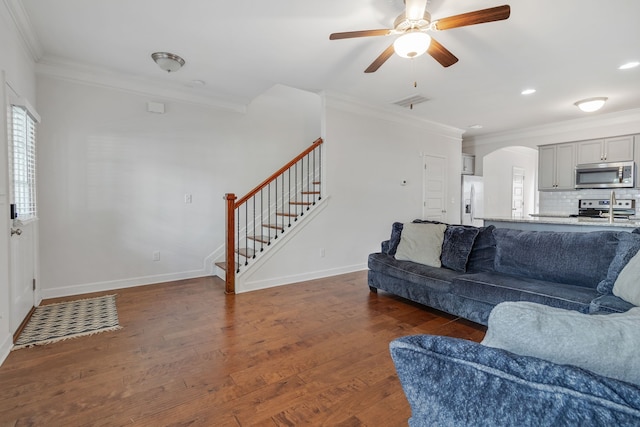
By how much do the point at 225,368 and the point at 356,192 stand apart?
3.38 m

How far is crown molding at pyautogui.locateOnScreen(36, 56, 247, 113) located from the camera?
3.46 m

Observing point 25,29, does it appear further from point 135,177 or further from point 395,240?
point 395,240

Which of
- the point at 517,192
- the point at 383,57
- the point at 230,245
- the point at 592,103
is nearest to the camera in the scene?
the point at 383,57

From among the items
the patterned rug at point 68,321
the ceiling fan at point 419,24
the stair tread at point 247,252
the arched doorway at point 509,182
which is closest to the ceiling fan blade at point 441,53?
the ceiling fan at point 419,24

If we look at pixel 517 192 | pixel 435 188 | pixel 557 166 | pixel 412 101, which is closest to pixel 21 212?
pixel 412 101

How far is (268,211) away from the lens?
4934 mm

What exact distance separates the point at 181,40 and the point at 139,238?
8.14 ft

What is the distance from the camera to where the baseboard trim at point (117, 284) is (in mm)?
3586

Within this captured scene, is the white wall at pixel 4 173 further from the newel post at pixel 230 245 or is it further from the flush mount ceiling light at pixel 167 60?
the newel post at pixel 230 245

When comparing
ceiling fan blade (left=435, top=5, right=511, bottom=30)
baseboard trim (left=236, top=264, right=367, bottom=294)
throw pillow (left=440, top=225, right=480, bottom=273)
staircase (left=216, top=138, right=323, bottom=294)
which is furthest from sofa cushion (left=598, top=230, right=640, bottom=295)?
staircase (left=216, top=138, right=323, bottom=294)

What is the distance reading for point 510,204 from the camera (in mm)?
8547

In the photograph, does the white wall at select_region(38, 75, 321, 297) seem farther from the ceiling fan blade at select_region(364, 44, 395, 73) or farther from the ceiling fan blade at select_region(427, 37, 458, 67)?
the ceiling fan blade at select_region(427, 37, 458, 67)

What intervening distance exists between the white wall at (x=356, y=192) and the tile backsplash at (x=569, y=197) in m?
2.85

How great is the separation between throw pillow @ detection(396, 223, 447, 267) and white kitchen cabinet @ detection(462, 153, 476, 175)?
4175 millimetres
